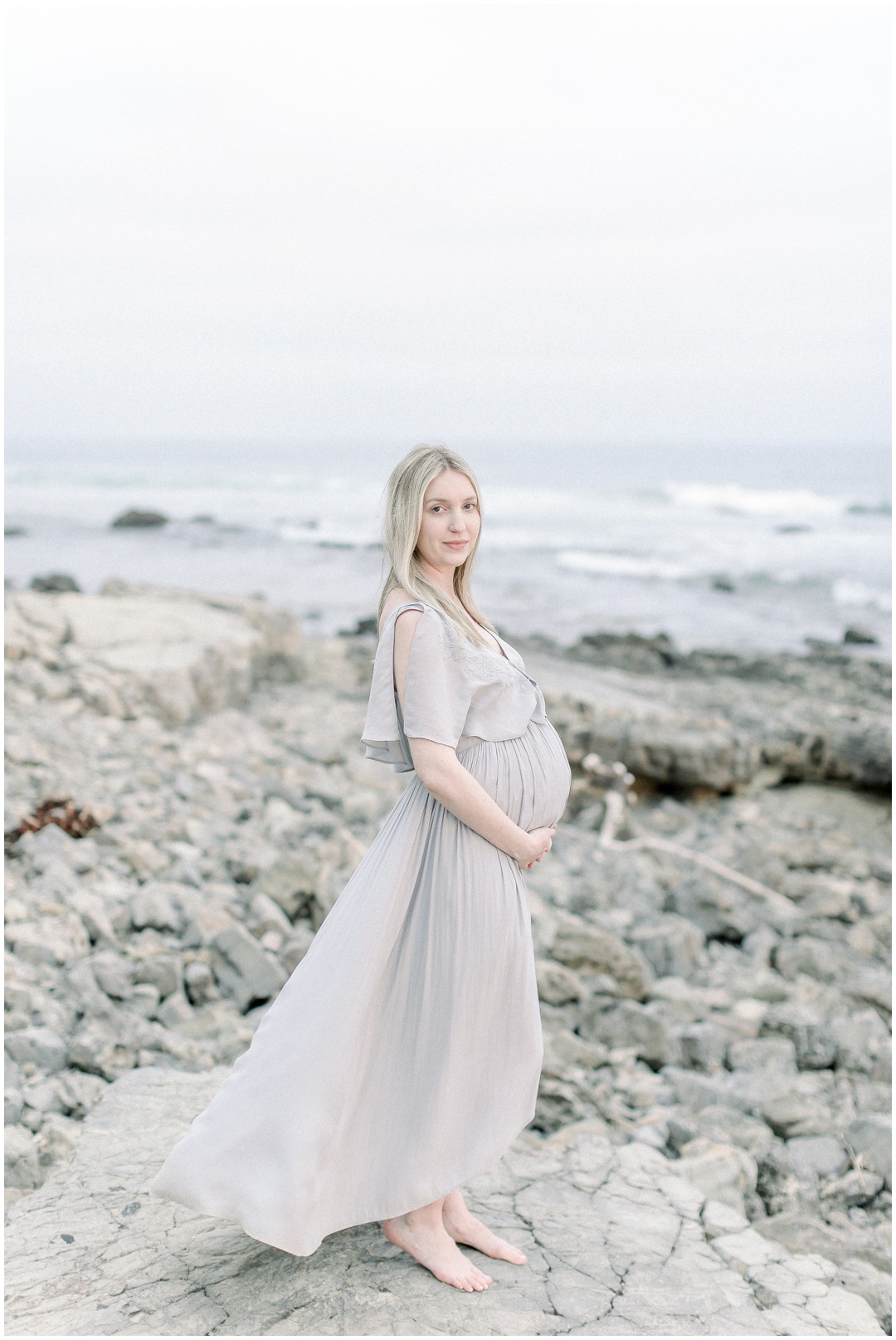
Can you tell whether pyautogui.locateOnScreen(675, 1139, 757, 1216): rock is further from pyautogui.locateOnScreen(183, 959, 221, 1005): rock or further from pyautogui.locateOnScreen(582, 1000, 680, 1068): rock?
pyautogui.locateOnScreen(183, 959, 221, 1005): rock

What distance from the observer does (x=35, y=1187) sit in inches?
134

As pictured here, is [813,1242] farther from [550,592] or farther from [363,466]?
[363,466]

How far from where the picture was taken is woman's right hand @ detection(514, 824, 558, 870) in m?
2.78

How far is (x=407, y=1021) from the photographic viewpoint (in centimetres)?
274

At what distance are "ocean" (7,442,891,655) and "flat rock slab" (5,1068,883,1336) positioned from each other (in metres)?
2.02

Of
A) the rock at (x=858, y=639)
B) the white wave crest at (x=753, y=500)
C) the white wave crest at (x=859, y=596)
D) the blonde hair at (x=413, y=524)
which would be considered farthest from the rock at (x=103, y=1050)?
the white wave crest at (x=753, y=500)

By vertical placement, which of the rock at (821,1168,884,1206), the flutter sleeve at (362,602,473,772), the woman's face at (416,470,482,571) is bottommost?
the rock at (821,1168,884,1206)

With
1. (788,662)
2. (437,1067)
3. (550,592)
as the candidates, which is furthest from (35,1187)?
(550,592)

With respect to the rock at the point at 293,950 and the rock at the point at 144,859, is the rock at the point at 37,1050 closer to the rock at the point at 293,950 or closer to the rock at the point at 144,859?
the rock at the point at 293,950

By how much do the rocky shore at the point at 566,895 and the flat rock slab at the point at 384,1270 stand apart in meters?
0.08

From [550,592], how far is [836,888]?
1663cm

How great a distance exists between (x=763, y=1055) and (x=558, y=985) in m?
0.98

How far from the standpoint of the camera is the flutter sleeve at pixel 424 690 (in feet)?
8.70

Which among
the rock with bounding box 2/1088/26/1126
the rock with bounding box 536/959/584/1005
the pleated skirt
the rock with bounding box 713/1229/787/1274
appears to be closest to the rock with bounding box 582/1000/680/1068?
the rock with bounding box 536/959/584/1005
